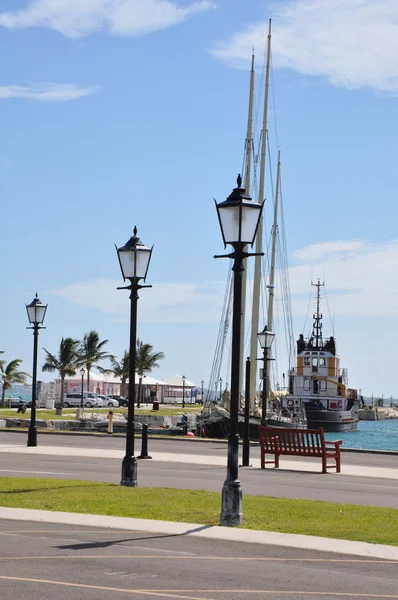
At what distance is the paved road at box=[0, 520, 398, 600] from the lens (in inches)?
341

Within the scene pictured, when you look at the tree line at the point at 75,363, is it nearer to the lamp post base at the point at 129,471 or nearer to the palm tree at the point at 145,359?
the palm tree at the point at 145,359

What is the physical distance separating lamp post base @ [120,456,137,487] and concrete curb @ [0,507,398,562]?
3.45 m

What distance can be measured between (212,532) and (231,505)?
28.6 inches

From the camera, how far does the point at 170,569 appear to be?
32.0ft

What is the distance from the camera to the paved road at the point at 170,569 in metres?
8.67

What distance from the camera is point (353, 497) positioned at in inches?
693

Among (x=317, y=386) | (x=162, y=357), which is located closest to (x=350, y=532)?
(x=317, y=386)

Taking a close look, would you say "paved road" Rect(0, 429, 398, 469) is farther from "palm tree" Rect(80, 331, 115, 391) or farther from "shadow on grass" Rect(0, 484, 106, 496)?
"palm tree" Rect(80, 331, 115, 391)

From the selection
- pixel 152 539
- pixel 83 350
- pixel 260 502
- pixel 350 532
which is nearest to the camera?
pixel 152 539

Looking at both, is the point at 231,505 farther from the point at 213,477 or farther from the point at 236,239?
the point at 213,477

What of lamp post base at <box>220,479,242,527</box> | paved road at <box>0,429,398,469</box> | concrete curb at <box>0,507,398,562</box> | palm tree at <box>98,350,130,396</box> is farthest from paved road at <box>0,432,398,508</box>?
palm tree at <box>98,350,130,396</box>

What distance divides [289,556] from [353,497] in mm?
7129

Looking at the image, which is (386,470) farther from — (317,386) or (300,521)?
(317,386)

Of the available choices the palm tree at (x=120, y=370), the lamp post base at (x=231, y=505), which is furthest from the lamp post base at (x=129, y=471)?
the palm tree at (x=120, y=370)
